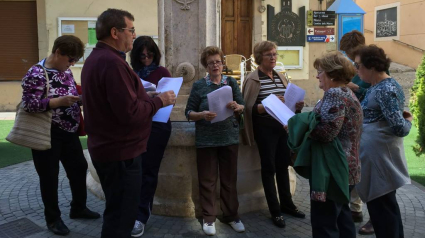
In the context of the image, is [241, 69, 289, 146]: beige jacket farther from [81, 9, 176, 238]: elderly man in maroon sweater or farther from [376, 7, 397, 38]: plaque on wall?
[376, 7, 397, 38]: plaque on wall

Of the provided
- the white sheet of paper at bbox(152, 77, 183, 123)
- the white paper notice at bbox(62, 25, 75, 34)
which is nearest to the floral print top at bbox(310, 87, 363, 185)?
the white sheet of paper at bbox(152, 77, 183, 123)

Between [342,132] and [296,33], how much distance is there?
12.3 metres

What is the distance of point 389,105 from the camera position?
382 centimetres

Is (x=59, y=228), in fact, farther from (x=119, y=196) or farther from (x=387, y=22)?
(x=387, y=22)

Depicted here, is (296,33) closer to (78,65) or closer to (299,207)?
(78,65)

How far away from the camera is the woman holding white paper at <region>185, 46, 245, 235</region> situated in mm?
4574

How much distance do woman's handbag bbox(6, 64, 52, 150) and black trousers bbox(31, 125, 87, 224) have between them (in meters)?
0.13

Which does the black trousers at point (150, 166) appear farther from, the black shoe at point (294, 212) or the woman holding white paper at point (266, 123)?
the black shoe at point (294, 212)

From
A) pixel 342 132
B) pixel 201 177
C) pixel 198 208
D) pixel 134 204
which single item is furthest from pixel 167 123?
pixel 342 132

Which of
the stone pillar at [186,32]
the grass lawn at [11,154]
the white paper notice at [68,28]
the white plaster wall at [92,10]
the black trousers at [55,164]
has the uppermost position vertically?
the white plaster wall at [92,10]

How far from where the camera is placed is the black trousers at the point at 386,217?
3.86m

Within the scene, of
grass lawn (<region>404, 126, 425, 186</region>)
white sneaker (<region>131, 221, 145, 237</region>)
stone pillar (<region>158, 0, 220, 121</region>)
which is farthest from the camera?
grass lawn (<region>404, 126, 425, 186</region>)

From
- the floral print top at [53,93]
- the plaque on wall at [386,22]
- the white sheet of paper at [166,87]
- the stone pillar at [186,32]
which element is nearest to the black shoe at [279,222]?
the white sheet of paper at [166,87]

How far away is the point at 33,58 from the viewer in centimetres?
1516
